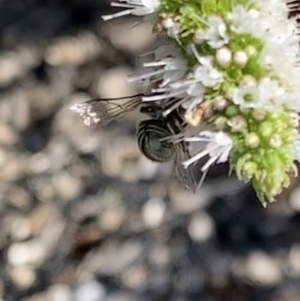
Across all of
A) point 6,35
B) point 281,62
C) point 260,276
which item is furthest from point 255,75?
point 6,35

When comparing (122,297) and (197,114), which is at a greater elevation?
(197,114)

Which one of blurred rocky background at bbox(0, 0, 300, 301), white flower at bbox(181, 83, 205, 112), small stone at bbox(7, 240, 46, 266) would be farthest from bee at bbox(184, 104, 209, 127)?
small stone at bbox(7, 240, 46, 266)

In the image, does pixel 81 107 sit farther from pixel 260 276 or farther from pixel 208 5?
pixel 260 276

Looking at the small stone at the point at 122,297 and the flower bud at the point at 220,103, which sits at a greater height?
the flower bud at the point at 220,103

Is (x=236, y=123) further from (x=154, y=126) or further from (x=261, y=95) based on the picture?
(x=154, y=126)

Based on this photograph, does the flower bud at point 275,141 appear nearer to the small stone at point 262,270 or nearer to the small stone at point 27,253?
the small stone at point 262,270

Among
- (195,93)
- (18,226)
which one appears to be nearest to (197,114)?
(195,93)

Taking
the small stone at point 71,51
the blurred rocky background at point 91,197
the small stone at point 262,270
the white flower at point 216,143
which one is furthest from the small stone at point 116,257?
the white flower at point 216,143
